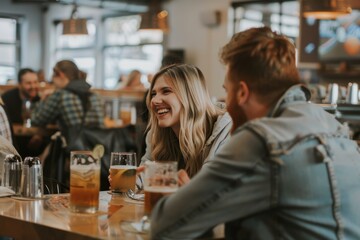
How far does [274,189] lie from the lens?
166cm

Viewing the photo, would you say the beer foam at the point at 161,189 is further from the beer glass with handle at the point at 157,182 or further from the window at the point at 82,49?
the window at the point at 82,49

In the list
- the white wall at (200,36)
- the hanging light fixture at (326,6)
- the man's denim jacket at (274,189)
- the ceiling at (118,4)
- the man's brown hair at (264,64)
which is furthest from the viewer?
the ceiling at (118,4)

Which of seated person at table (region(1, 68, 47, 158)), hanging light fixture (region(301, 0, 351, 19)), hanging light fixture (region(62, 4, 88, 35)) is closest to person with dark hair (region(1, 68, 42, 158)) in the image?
seated person at table (region(1, 68, 47, 158))

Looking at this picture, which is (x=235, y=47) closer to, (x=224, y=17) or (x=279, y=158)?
(x=279, y=158)

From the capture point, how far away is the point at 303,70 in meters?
11.6

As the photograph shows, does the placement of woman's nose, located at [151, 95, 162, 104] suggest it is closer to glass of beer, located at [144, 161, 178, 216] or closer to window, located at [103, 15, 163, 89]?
glass of beer, located at [144, 161, 178, 216]

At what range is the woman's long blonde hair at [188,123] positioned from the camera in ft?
9.19

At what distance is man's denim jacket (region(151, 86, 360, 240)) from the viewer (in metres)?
1.65

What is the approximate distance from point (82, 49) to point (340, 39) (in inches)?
261

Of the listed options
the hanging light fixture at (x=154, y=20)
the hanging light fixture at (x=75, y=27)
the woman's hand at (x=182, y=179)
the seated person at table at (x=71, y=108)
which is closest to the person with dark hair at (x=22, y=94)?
the hanging light fixture at (x=75, y=27)

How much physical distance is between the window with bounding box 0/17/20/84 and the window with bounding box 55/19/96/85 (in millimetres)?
964

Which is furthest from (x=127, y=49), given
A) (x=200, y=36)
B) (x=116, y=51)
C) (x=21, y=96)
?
(x=21, y=96)

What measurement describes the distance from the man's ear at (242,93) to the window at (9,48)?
1447cm

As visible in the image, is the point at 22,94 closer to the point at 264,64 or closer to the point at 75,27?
the point at 75,27
